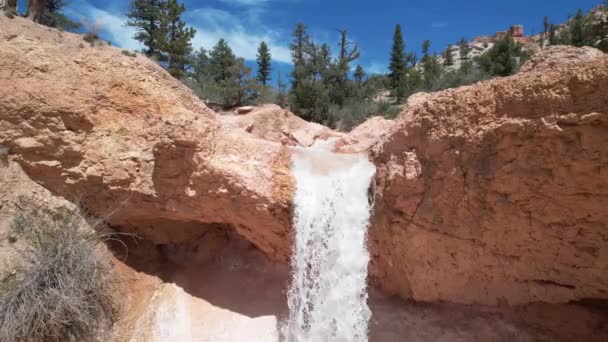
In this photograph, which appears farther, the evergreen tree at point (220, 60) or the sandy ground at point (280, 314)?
the evergreen tree at point (220, 60)

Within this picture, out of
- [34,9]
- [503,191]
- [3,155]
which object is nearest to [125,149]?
[3,155]

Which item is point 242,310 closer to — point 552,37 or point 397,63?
point 397,63

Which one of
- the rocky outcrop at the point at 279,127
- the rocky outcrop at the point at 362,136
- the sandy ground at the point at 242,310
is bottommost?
the sandy ground at the point at 242,310

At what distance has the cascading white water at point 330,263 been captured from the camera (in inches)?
195

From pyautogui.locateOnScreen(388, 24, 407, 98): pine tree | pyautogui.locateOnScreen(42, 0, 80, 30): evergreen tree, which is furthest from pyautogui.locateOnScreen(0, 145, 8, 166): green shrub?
pyautogui.locateOnScreen(388, 24, 407, 98): pine tree

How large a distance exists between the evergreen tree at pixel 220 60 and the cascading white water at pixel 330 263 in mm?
20486

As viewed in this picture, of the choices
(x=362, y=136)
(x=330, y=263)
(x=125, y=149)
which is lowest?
(x=330, y=263)

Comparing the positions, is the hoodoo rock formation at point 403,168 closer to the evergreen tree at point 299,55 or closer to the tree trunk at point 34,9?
the tree trunk at point 34,9

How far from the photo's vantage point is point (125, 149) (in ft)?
17.8

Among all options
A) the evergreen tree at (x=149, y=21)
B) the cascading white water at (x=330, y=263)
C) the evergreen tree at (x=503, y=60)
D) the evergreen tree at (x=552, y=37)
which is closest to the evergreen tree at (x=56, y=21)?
the evergreen tree at (x=149, y=21)

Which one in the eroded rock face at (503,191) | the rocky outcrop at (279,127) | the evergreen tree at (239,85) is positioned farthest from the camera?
the evergreen tree at (239,85)

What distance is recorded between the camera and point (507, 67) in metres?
20.2

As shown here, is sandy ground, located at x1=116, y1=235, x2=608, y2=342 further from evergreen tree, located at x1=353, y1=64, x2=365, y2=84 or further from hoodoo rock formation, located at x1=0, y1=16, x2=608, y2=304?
evergreen tree, located at x1=353, y1=64, x2=365, y2=84

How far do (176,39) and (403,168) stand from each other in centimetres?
1768
